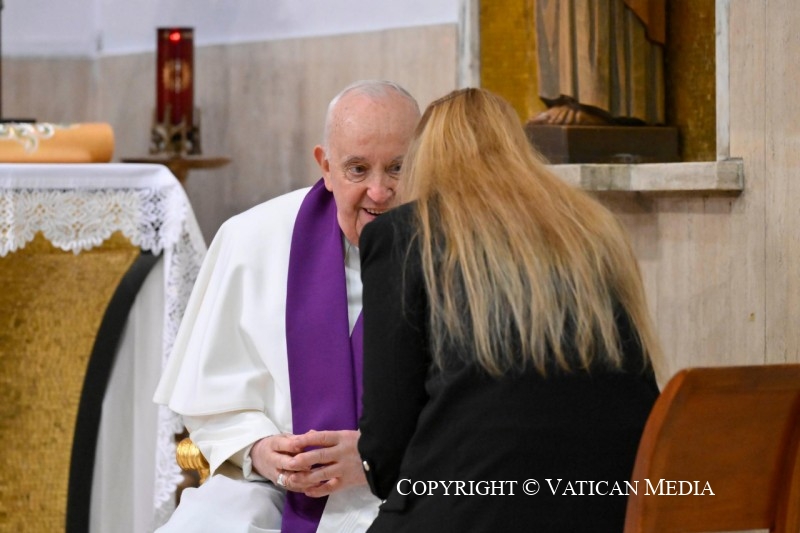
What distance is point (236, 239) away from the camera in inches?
116

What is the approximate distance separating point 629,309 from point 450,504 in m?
0.46

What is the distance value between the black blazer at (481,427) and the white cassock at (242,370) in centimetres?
62

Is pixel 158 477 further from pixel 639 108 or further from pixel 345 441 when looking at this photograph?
pixel 639 108

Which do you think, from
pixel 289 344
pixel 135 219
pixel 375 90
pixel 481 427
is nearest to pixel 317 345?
pixel 289 344

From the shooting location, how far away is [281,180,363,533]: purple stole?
8.81 ft

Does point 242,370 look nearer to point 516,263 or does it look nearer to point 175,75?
point 516,263

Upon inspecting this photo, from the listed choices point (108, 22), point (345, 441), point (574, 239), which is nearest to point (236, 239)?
point (345, 441)

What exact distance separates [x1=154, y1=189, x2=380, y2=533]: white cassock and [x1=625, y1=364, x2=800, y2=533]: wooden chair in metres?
0.90

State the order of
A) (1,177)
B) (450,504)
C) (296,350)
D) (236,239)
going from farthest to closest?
1. (1,177)
2. (236,239)
3. (296,350)
4. (450,504)

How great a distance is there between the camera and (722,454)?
1.89 metres

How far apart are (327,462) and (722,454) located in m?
0.90

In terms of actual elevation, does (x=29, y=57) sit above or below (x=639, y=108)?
above

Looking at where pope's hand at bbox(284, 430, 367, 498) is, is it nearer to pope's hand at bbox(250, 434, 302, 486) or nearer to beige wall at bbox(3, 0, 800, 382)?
pope's hand at bbox(250, 434, 302, 486)

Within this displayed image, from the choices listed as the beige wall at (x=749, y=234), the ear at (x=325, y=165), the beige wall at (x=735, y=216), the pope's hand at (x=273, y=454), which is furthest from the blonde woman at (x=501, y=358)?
Answer: the beige wall at (x=749, y=234)
